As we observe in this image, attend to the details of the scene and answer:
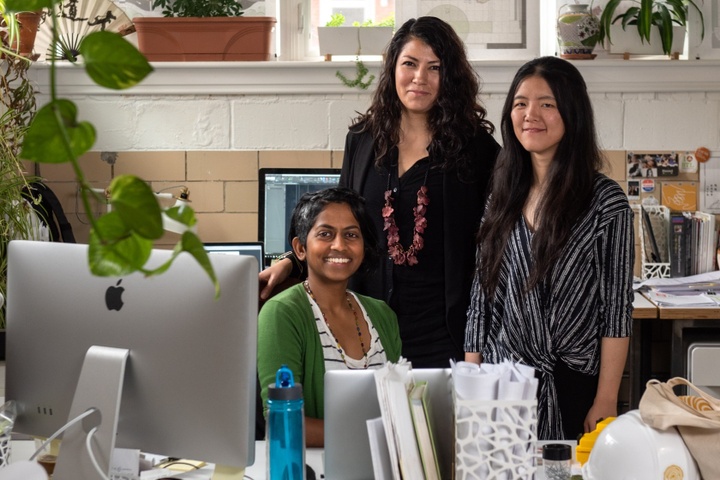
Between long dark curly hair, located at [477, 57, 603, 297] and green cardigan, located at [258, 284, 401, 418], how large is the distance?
0.48 metres

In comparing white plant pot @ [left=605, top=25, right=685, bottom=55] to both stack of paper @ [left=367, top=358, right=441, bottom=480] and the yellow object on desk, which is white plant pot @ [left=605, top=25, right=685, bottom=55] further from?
stack of paper @ [left=367, top=358, right=441, bottom=480]

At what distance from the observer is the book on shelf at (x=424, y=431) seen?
133 cm

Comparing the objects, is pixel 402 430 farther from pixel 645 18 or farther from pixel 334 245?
pixel 645 18

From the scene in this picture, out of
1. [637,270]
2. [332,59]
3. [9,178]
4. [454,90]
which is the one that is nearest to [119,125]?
[9,178]

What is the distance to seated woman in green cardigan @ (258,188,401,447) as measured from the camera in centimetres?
183

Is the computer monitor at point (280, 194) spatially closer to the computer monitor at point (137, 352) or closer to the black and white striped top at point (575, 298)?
the black and white striped top at point (575, 298)

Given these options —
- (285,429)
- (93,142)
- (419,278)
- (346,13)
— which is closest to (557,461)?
(285,429)

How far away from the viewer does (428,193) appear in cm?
227

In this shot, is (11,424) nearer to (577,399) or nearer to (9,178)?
(577,399)

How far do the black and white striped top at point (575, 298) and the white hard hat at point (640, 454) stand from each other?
672 millimetres

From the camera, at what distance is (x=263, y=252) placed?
123 inches

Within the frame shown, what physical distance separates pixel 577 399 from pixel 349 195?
26.9 inches

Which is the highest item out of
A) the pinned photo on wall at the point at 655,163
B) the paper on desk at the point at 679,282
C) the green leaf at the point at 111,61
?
the pinned photo on wall at the point at 655,163

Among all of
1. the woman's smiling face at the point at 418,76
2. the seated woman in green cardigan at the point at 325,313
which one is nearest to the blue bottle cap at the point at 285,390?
the seated woman in green cardigan at the point at 325,313
